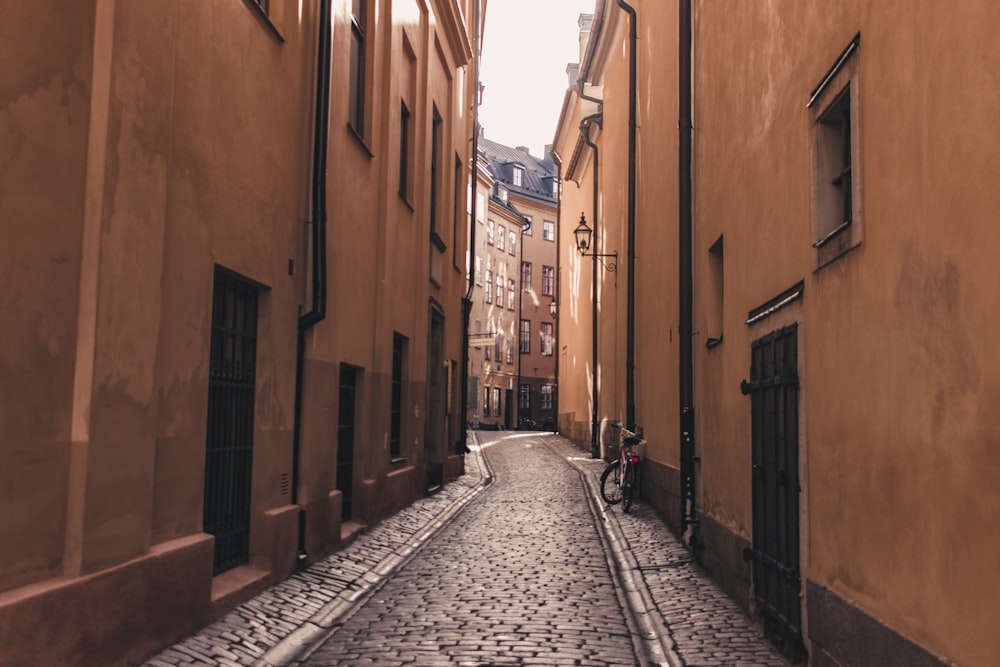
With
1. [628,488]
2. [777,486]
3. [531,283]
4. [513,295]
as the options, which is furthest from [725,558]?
[531,283]

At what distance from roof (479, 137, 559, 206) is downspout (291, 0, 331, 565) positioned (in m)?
46.2

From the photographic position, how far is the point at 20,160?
468 centimetres

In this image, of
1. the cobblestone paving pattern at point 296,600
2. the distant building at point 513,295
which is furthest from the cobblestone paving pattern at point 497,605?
the distant building at point 513,295

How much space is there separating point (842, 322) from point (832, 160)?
46.4 inches

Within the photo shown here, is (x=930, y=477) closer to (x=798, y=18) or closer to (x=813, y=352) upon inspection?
(x=813, y=352)

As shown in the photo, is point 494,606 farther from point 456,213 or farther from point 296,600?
point 456,213

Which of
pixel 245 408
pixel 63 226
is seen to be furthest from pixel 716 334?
pixel 63 226

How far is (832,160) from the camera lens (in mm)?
6078

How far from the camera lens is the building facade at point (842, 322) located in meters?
3.76

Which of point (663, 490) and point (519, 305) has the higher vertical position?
point (519, 305)

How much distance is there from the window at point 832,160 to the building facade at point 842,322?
1 cm

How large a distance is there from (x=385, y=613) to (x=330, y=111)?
5.06 metres

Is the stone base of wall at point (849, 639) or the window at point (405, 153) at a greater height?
the window at point (405, 153)

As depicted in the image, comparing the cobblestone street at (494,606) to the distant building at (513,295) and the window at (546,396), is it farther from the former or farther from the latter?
the window at (546,396)
